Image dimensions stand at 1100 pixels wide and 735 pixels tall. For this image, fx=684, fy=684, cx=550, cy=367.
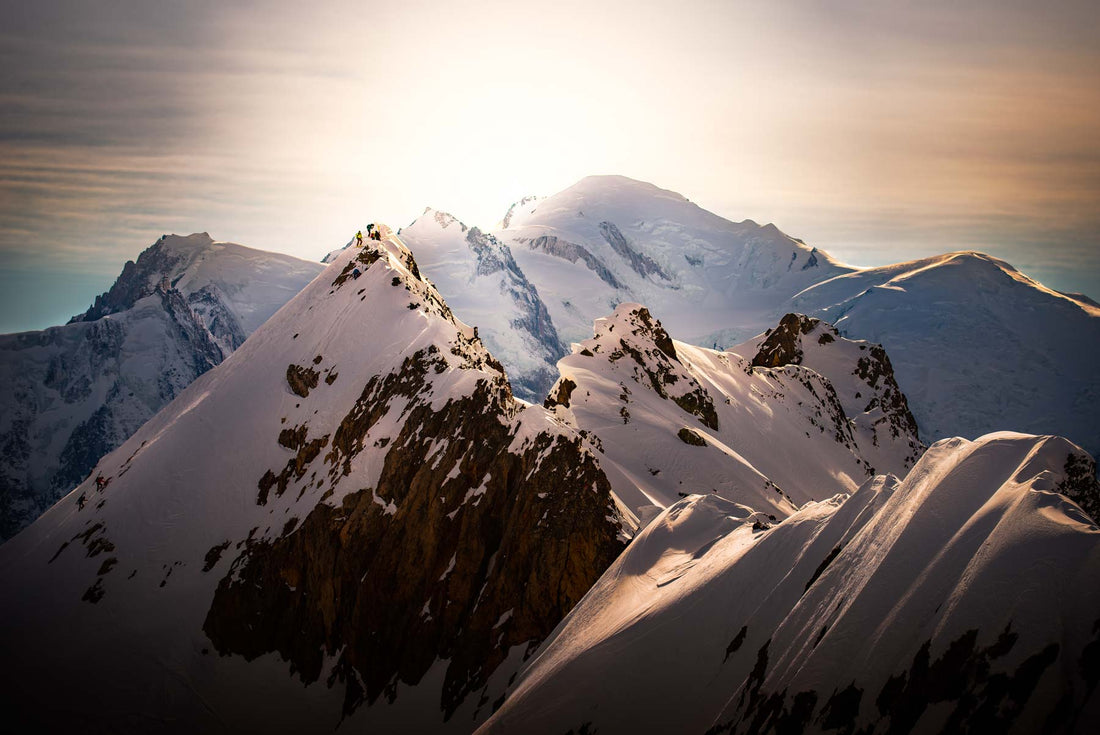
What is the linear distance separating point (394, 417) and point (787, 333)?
10473cm

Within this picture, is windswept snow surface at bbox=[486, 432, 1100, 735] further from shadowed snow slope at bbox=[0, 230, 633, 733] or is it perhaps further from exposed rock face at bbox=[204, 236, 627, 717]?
shadowed snow slope at bbox=[0, 230, 633, 733]

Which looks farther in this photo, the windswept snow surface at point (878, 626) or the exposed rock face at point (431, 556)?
the exposed rock face at point (431, 556)

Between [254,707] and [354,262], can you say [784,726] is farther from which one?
[354,262]

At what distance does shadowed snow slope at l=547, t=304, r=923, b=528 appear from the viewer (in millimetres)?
70125

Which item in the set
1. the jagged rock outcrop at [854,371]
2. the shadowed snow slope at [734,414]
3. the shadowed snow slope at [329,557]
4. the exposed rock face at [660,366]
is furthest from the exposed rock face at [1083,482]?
the jagged rock outcrop at [854,371]

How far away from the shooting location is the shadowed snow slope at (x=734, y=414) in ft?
230

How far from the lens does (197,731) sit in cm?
4838

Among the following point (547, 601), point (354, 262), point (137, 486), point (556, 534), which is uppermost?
point (354, 262)

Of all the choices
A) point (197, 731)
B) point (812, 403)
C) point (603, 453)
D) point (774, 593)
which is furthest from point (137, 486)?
point (812, 403)

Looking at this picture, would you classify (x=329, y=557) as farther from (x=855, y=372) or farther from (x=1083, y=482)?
(x=855, y=372)

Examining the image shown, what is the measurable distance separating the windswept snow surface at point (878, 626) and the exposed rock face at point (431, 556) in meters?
7.04

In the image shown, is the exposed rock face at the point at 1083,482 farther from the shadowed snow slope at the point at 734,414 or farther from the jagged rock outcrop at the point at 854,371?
the jagged rock outcrop at the point at 854,371

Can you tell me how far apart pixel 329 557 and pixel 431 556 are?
9825mm

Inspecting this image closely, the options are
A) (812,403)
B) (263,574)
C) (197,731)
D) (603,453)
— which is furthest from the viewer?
(812,403)
